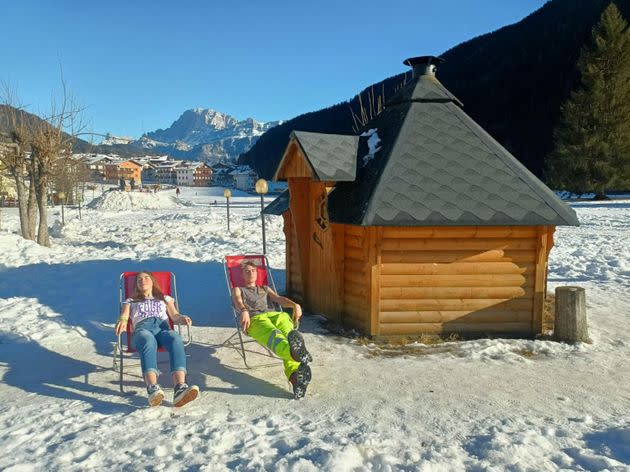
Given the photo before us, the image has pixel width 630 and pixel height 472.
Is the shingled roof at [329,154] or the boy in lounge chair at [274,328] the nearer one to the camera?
the boy in lounge chair at [274,328]

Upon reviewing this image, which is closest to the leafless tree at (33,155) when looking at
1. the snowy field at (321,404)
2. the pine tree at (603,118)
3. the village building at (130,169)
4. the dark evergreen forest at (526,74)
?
the snowy field at (321,404)

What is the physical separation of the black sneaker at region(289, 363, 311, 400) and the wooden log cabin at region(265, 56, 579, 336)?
2007 mm

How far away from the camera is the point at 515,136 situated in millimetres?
62375

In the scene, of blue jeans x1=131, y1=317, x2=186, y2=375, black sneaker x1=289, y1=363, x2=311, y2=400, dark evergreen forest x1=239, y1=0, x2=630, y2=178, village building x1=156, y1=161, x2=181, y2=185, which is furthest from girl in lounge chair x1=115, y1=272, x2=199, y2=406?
village building x1=156, y1=161, x2=181, y2=185

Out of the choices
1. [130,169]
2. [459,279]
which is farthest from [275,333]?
[130,169]

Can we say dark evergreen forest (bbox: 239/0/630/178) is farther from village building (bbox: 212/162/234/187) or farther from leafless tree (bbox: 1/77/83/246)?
village building (bbox: 212/162/234/187)

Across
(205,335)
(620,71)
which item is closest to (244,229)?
(205,335)

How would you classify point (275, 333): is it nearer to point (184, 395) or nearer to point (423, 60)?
point (184, 395)

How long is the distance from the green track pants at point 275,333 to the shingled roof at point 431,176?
5.40 feet

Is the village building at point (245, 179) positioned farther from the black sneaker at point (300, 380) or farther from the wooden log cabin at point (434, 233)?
the black sneaker at point (300, 380)

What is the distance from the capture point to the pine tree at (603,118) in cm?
3155

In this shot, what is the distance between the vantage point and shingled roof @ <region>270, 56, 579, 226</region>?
5957mm

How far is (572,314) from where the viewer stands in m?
6.11

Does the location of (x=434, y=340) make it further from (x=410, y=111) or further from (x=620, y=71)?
(x=620, y=71)
